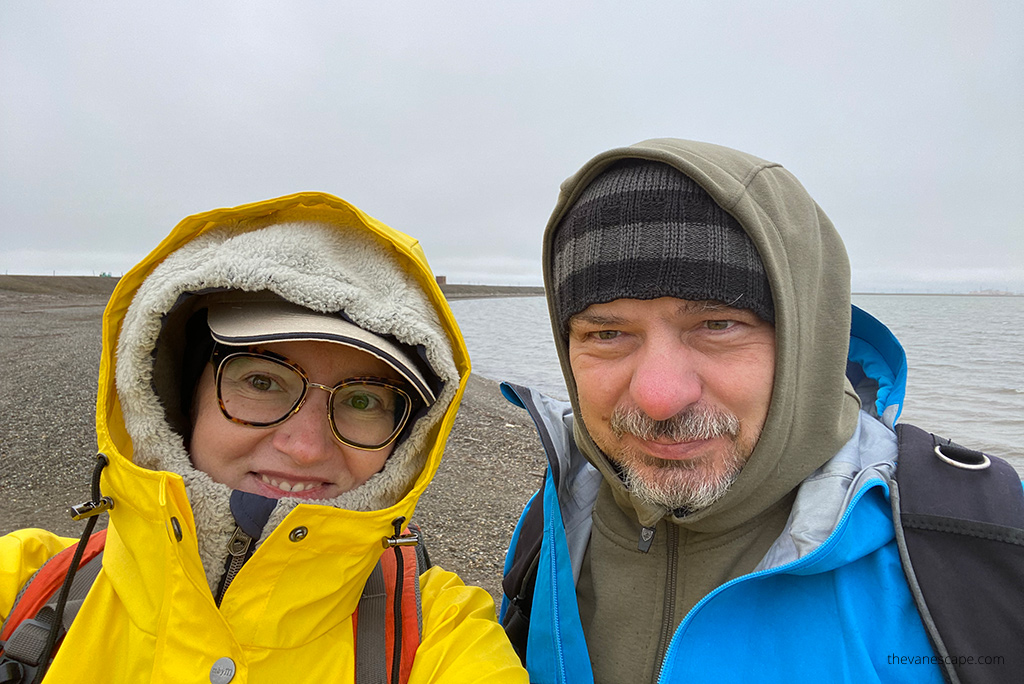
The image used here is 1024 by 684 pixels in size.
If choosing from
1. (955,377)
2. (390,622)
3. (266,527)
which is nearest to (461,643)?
(390,622)

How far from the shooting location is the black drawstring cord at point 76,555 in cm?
142

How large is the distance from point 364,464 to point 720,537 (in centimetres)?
118

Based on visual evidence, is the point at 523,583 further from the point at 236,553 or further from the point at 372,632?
the point at 236,553

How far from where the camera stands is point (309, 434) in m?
1.60

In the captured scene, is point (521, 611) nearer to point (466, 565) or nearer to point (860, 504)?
point (860, 504)

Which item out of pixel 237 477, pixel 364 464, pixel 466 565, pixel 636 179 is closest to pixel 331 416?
pixel 364 464

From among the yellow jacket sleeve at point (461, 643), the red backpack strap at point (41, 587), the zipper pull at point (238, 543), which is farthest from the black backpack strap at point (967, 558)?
the red backpack strap at point (41, 587)

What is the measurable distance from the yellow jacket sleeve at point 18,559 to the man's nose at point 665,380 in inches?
78.2

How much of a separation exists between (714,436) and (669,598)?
1.81 feet


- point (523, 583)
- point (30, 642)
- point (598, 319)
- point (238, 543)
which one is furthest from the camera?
point (523, 583)

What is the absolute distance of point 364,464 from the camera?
5.57ft

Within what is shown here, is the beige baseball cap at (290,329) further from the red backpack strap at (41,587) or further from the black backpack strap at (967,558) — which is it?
the black backpack strap at (967,558)

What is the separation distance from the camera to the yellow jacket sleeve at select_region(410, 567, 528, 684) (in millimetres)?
1492

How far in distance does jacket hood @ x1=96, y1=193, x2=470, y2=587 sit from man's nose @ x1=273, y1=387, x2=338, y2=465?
0.14 metres
